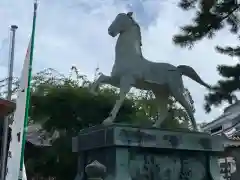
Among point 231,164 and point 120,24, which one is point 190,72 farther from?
point 231,164

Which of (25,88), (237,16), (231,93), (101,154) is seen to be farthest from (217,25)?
(25,88)

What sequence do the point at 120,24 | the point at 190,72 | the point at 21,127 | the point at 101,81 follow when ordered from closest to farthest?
the point at 21,127
the point at 101,81
the point at 120,24
the point at 190,72

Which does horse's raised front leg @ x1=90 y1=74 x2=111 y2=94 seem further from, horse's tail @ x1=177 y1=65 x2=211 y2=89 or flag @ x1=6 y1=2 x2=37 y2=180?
flag @ x1=6 y1=2 x2=37 y2=180

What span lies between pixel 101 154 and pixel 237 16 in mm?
4899

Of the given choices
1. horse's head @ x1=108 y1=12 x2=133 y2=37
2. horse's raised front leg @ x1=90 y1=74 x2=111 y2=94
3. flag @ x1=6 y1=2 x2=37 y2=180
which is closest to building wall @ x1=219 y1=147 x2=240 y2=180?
horse's raised front leg @ x1=90 y1=74 x2=111 y2=94

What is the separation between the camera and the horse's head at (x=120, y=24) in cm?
775

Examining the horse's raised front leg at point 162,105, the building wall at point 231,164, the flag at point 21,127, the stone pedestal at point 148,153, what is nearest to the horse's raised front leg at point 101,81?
the stone pedestal at point 148,153

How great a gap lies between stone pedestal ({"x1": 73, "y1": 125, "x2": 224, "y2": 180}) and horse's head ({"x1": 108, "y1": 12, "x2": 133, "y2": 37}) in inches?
70.0

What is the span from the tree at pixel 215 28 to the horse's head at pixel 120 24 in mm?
2303

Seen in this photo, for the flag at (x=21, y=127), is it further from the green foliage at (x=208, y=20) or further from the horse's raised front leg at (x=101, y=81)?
the green foliage at (x=208, y=20)

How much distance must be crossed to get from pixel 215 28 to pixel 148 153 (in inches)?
162

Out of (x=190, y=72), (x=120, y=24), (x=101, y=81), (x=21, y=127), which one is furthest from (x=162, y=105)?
(x=21, y=127)

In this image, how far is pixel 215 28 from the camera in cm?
993

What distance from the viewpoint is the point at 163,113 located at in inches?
314
